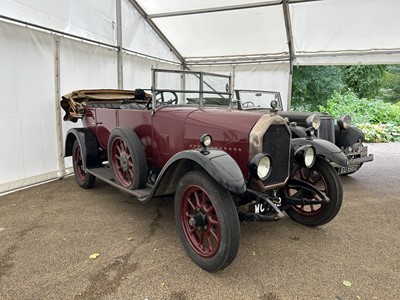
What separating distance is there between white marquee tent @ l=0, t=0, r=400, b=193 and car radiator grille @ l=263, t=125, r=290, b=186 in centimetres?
373

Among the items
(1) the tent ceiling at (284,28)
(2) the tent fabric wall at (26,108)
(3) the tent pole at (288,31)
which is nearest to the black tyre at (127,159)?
(2) the tent fabric wall at (26,108)

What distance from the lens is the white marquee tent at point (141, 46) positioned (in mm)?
4320

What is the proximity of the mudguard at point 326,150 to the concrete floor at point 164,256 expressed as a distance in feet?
2.48

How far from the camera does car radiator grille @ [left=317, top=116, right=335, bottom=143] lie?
4768 mm

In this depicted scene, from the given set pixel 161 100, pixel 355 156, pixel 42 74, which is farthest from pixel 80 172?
pixel 355 156

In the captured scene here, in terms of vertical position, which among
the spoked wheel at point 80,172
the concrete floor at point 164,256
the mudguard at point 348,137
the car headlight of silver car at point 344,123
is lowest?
the concrete floor at point 164,256

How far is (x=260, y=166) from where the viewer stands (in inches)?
91.8

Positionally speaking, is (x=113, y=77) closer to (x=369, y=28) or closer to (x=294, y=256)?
(x=294, y=256)

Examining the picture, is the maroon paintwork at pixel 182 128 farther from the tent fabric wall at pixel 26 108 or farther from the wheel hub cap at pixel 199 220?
the tent fabric wall at pixel 26 108

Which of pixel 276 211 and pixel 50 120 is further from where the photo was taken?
pixel 50 120

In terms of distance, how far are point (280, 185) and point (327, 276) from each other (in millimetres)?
806

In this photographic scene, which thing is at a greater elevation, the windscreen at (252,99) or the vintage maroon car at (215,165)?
the windscreen at (252,99)

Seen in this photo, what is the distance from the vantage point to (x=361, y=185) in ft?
15.8

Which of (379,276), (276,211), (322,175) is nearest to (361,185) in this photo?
(322,175)
